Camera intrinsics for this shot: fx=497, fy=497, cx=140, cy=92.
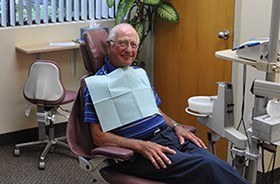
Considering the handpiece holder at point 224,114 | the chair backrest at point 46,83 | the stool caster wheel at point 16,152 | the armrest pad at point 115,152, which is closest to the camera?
the armrest pad at point 115,152

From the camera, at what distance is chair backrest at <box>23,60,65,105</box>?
3639 millimetres

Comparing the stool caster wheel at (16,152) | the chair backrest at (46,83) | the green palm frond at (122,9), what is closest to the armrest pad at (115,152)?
the chair backrest at (46,83)

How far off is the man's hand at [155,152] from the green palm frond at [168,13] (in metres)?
1.54

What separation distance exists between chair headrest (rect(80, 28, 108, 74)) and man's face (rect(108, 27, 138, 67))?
0.06 m

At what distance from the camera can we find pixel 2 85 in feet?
12.9

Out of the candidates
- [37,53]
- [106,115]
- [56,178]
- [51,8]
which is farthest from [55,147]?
[106,115]

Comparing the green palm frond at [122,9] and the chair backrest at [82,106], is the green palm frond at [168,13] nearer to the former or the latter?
the green palm frond at [122,9]

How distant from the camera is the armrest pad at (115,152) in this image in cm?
239

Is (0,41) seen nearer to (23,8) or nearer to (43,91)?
(23,8)

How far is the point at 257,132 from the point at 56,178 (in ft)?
5.30

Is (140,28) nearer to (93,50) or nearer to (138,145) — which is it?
(93,50)

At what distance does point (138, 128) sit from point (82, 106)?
33 cm

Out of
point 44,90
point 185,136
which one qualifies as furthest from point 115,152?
point 44,90

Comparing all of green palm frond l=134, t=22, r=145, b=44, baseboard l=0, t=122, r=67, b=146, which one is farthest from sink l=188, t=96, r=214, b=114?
baseboard l=0, t=122, r=67, b=146
